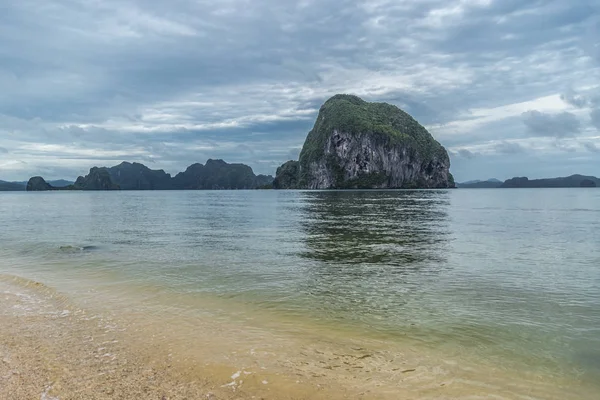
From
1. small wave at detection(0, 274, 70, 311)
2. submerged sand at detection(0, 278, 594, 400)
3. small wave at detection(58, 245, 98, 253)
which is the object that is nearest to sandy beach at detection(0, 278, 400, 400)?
submerged sand at detection(0, 278, 594, 400)

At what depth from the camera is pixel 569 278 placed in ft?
68.2

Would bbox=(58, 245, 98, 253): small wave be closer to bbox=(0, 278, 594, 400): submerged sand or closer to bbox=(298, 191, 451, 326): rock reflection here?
bbox=(298, 191, 451, 326): rock reflection

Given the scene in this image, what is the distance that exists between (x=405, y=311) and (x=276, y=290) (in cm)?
643

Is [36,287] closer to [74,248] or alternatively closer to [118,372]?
[118,372]

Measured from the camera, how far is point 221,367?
379 inches

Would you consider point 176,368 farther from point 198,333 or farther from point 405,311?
point 405,311

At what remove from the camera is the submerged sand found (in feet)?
27.6

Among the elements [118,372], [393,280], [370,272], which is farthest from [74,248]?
[118,372]

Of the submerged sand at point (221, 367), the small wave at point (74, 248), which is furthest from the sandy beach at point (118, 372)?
the small wave at point (74, 248)

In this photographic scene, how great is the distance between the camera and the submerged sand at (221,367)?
8406mm

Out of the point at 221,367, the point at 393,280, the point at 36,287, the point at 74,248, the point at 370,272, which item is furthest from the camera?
the point at 74,248

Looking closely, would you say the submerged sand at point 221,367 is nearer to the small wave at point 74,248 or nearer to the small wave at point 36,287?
the small wave at point 36,287

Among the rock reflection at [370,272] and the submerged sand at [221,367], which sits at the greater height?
the submerged sand at [221,367]

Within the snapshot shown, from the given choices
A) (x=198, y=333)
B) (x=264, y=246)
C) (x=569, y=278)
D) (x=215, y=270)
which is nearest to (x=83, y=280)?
(x=215, y=270)
